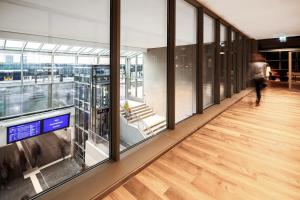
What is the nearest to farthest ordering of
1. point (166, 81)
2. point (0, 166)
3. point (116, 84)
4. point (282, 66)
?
point (116, 84), point (0, 166), point (166, 81), point (282, 66)

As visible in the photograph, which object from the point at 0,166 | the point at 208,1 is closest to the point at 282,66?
the point at 208,1

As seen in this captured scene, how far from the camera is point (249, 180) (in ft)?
7.25

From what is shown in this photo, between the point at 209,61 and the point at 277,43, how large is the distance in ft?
27.0

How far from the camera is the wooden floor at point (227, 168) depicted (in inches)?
78.9

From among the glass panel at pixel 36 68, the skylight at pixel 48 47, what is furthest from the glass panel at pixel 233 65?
the glass panel at pixel 36 68

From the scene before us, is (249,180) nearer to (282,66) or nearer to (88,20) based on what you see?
(88,20)

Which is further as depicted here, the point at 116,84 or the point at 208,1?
the point at 208,1

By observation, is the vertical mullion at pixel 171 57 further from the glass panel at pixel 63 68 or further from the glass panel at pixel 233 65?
the glass panel at pixel 233 65

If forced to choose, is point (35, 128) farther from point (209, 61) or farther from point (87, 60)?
point (209, 61)

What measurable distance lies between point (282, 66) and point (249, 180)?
13.0 m

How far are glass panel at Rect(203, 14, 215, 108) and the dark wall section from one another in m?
7.83

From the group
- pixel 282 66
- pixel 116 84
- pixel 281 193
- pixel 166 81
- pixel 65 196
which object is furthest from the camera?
pixel 282 66

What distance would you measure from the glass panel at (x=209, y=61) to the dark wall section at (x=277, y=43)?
308 inches

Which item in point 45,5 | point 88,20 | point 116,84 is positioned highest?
point 88,20
